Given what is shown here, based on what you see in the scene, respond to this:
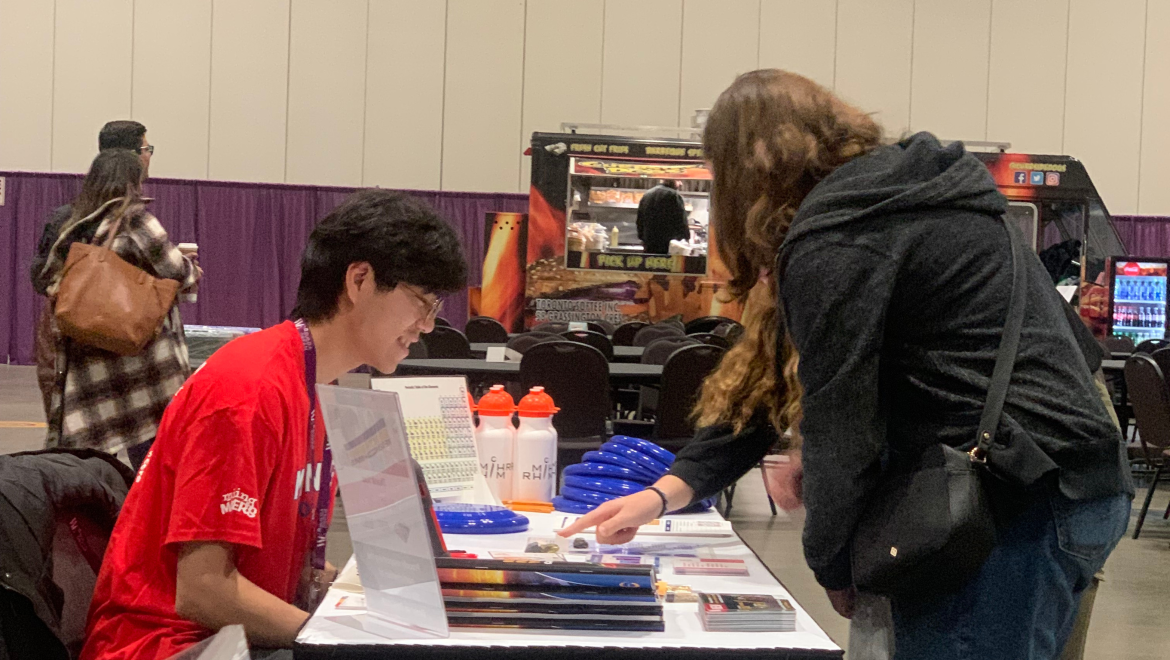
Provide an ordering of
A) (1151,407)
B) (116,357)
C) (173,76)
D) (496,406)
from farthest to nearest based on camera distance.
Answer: (173,76) → (1151,407) → (116,357) → (496,406)

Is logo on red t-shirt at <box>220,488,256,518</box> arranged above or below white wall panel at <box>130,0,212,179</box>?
below

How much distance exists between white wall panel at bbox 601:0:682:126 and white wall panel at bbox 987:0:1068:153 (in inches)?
159

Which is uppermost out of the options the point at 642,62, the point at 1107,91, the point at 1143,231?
the point at 642,62

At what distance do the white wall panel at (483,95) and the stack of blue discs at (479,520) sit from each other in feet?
40.3

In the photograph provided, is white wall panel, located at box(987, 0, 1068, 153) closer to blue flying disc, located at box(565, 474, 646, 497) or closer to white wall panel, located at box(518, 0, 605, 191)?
white wall panel, located at box(518, 0, 605, 191)

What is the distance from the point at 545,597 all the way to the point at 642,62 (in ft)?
43.6

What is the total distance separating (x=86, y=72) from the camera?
537 inches

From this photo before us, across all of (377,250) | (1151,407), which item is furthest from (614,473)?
(1151,407)

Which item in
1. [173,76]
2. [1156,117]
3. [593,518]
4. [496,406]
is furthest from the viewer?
[1156,117]

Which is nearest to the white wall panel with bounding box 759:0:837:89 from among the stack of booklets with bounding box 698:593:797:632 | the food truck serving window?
the food truck serving window

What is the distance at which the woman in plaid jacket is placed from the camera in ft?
10.7

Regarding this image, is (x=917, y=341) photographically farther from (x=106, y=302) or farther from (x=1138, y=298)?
(x=1138, y=298)

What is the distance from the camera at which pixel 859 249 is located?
1.33 meters

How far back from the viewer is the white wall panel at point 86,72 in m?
13.6
